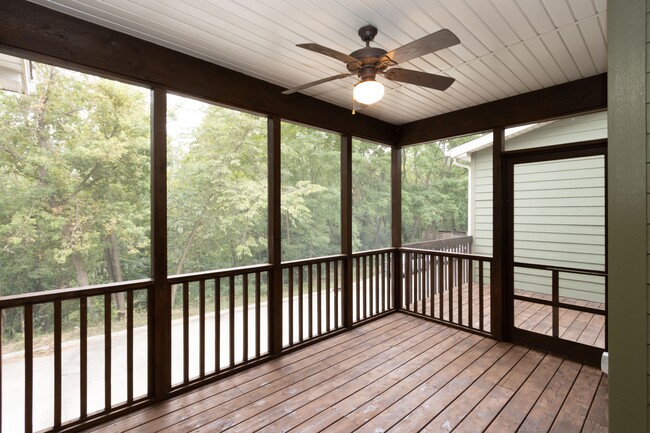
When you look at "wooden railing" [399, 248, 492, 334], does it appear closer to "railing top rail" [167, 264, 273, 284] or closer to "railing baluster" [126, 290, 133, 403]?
"railing top rail" [167, 264, 273, 284]

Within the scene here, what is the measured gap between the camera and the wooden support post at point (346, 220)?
3850mm

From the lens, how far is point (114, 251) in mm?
4781

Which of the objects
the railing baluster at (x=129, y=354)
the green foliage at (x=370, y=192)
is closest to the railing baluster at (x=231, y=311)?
the railing baluster at (x=129, y=354)

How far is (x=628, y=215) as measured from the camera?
111cm

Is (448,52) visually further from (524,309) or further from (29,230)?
(29,230)

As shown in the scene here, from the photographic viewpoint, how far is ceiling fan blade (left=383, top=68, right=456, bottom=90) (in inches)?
81.8

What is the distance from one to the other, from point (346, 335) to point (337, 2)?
332 centimetres

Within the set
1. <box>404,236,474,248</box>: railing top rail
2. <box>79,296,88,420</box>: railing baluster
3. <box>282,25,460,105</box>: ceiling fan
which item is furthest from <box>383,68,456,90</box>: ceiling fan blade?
<box>404,236,474,248</box>: railing top rail

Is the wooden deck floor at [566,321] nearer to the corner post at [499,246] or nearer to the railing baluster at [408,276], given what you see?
the corner post at [499,246]

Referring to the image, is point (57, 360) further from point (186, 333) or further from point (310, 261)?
point (310, 261)

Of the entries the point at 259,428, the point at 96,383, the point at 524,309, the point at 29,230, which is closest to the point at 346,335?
the point at 259,428

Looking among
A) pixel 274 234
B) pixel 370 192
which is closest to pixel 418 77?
pixel 274 234

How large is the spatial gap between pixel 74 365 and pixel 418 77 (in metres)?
5.49

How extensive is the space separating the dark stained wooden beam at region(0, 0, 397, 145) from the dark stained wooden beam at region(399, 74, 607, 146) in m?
1.67
